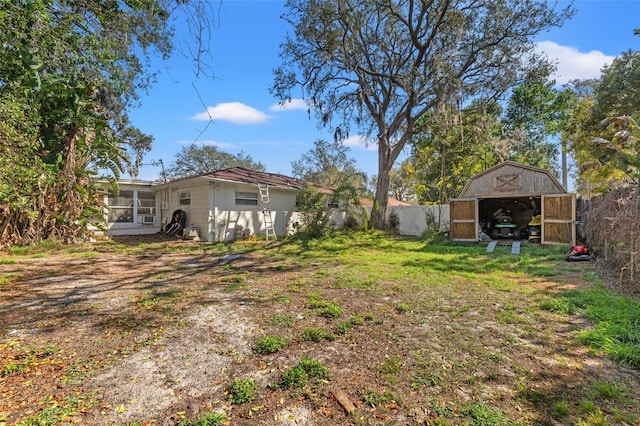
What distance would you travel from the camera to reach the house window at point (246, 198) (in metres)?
12.1

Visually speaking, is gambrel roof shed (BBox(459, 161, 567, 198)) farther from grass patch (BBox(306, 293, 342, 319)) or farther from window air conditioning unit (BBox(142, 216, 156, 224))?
window air conditioning unit (BBox(142, 216, 156, 224))

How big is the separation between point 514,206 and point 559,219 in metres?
4.32

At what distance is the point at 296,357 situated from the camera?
9.33ft

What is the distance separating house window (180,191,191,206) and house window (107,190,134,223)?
231 cm

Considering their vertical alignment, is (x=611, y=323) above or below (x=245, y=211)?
below

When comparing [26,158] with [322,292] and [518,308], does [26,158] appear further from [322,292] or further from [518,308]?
[518,308]

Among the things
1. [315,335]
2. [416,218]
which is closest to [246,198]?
[416,218]

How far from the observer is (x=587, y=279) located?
5641mm

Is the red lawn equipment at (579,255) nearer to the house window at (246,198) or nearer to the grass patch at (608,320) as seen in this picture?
the grass patch at (608,320)

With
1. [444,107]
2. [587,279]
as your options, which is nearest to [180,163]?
[444,107]

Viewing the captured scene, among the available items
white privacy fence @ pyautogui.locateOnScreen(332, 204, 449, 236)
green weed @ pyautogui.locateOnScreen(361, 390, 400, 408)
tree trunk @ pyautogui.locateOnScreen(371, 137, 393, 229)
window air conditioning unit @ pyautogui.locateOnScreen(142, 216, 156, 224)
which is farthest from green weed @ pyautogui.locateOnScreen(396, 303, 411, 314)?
window air conditioning unit @ pyautogui.locateOnScreen(142, 216, 156, 224)

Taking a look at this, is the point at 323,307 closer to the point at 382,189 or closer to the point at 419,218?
the point at 382,189

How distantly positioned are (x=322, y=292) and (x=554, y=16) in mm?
14552

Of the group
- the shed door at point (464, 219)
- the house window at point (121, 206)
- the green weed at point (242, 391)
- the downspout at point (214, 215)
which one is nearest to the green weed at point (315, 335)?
the green weed at point (242, 391)
